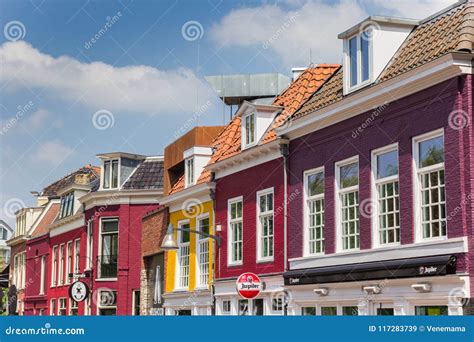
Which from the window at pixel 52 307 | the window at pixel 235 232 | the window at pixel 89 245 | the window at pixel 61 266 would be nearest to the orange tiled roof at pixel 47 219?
the window at pixel 61 266

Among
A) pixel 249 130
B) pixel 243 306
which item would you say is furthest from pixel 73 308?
pixel 249 130

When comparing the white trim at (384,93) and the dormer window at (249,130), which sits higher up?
the dormer window at (249,130)

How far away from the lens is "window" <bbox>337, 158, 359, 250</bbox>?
63.4ft

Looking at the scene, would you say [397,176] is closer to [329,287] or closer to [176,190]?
[329,287]

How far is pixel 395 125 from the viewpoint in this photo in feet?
59.1

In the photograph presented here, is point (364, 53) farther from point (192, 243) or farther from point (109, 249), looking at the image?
point (109, 249)

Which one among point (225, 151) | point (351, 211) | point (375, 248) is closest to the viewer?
point (375, 248)

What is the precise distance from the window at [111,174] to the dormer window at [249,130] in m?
16.3

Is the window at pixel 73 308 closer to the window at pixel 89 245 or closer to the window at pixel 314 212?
Result: the window at pixel 89 245

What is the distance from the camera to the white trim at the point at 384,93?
16031 mm

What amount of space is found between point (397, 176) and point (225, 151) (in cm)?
1004

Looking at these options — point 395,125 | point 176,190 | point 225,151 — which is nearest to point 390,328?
point 395,125

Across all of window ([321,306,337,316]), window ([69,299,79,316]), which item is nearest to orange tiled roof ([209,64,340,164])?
window ([321,306,337,316])

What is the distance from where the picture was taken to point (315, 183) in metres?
21.3
